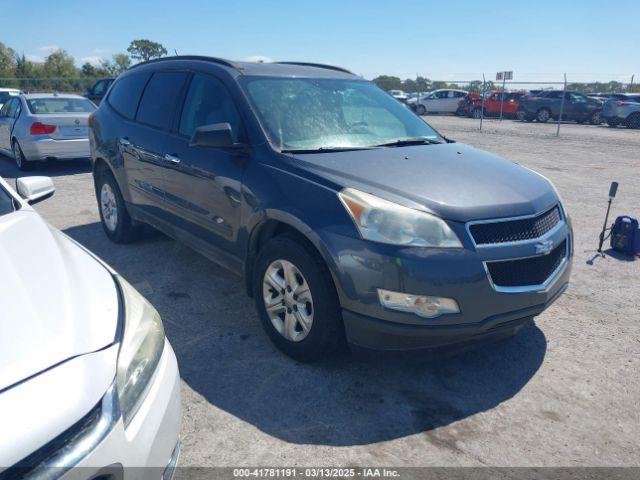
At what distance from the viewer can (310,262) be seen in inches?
120

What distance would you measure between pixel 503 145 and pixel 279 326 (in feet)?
45.6

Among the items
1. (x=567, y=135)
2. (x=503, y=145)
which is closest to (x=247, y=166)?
(x=503, y=145)

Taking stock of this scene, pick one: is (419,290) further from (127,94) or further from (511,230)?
(127,94)

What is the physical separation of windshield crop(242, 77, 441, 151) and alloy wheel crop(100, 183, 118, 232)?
98.5 inches

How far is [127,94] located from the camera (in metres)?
5.34

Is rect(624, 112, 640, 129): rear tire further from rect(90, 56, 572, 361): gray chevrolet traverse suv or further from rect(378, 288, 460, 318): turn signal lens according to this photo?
rect(378, 288, 460, 318): turn signal lens

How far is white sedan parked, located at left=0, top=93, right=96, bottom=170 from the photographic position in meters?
9.81

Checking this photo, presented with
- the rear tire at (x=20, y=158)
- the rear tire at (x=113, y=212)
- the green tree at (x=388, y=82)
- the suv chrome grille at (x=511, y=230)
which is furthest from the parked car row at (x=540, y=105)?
the suv chrome grille at (x=511, y=230)

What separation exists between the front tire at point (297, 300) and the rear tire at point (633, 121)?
24.2 metres

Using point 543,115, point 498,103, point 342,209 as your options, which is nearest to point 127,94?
point 342,209

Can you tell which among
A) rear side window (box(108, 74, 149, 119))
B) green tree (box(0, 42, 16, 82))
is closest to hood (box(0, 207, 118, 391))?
rear side window (box(108, 74, 149, 119))

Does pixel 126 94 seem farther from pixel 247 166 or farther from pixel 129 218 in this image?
pixel 247 166

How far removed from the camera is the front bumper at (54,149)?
9797 millimetres

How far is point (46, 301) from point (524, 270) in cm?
239
